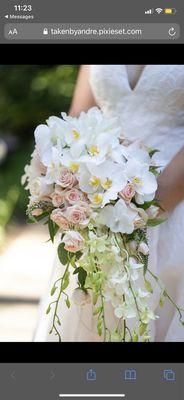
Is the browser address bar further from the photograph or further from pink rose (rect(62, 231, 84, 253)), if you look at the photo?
pink rose (rect(62, 231, 84, 253))

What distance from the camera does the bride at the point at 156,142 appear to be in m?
2.49

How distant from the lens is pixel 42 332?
109 inches

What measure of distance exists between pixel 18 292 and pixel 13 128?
7.26 metres

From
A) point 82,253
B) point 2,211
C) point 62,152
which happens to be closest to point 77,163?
point 62,152

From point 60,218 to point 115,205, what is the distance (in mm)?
153

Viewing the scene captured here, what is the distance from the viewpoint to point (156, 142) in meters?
2.75

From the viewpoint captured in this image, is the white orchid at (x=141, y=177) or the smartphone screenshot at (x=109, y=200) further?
the white orchid at (x=141, y=177)

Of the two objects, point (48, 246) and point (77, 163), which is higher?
point (77, 163)

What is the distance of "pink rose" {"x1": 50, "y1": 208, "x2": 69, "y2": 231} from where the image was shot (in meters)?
2.14

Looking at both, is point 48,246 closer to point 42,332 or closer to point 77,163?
point 42,332
